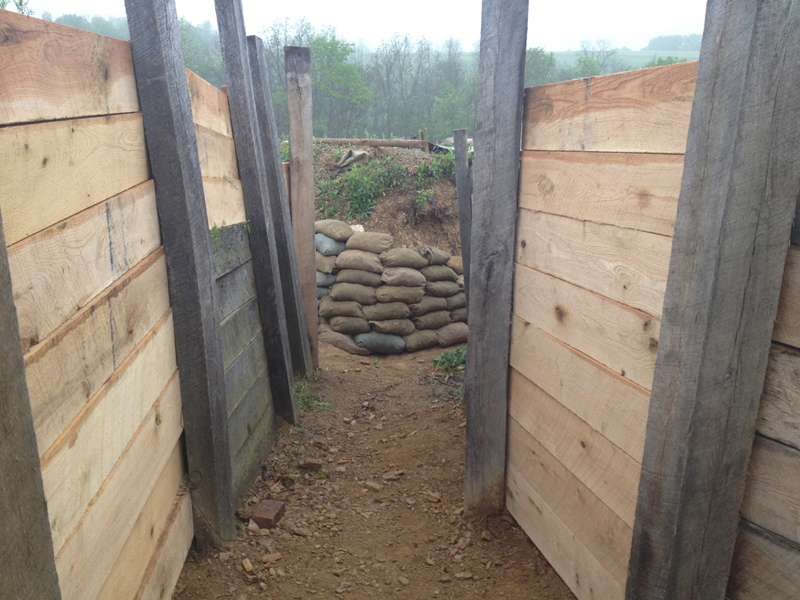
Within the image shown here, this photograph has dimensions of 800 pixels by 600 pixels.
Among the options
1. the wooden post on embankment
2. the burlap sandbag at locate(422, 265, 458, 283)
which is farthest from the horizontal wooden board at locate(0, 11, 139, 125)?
the burlap sandbag at locate(422, 265, 458, 283)

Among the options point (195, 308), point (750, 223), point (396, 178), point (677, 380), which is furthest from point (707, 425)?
point (396, 178)

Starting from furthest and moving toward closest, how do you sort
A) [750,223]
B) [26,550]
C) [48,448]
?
[750,223] < [48,448] < [26,550]

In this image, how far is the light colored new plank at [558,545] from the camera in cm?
224

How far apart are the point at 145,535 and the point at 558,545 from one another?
1.69 metres

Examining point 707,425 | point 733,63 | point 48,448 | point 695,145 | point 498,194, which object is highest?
point 733,63

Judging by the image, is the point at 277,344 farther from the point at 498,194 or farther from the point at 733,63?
the point at 733,63

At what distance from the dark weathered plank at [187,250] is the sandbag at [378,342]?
12.7ft

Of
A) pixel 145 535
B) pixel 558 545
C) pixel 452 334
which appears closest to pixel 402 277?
pixel 452 334

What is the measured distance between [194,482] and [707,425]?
2.04m

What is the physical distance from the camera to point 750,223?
1.38 m

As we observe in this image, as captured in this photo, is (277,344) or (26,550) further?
(277,344)

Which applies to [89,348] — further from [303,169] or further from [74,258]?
[303,169]

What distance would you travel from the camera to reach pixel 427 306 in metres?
6.88

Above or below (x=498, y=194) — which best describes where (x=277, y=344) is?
below
